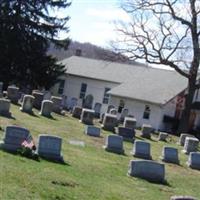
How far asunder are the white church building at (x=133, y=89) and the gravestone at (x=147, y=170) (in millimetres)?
29488

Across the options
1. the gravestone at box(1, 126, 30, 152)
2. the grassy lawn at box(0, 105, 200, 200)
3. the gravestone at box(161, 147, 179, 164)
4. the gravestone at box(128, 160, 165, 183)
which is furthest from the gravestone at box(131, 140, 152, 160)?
the gravestone at box(1, 126, 30, 152)

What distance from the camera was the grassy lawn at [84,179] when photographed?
11.6 meters

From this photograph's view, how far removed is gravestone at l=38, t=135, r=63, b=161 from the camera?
1603 cm

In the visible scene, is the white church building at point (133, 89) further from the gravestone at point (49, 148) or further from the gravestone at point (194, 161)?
the gravestone at point (49, 148)

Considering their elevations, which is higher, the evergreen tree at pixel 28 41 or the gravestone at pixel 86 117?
the evergreen tree at pixel 28 41

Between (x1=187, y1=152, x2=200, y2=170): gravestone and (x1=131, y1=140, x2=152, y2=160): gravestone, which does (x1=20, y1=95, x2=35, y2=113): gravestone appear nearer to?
(x1=131, y1=140, x2=152, y2=160): gravestone

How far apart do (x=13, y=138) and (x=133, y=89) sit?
114ft

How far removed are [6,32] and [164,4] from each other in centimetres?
1402

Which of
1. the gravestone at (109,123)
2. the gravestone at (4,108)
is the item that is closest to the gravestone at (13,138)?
the gravestone at (4,108)

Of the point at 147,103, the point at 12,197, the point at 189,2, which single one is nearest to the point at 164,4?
the point at 189,2

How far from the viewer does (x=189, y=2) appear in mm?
41281

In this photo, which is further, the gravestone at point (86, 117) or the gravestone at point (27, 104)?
the gravestone at point (86, 117)

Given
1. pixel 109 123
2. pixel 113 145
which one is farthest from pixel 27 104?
pixel 113 145

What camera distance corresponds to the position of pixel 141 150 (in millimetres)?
21922
